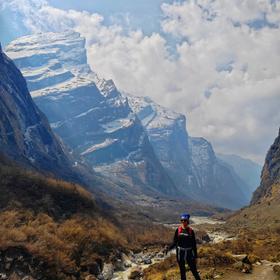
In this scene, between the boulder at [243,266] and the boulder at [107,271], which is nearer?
the boulder at [243,266]

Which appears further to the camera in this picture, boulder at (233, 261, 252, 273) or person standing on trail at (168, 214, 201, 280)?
boulder at (233, 261, 252, 273)

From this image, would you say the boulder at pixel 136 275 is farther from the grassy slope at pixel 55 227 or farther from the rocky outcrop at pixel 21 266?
the rocky outcrop at pixel 21 266

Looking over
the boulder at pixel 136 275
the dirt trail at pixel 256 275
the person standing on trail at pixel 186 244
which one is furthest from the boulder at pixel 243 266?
the boulder at pixel 136 275

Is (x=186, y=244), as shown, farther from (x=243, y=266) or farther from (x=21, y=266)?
(x=21, y=266)

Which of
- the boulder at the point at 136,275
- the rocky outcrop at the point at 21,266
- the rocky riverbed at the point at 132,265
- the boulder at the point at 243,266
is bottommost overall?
the rocky riverbed at the point at 132,265

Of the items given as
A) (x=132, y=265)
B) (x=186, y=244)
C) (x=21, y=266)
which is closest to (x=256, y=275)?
(x=186, y=244)

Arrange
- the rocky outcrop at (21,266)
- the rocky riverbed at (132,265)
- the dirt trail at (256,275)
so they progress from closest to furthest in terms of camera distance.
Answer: the dirt trail at (256,275)
the rocky outcrop at (21,266)
the rocky riverbed at (132,265)

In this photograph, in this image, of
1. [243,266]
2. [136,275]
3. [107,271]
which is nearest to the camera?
[243,266]

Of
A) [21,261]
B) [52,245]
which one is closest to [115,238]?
[52,245]

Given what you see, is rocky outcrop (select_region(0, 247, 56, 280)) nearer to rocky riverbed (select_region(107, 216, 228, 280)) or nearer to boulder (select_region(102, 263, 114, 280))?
boulder (select_region(102, 263, 114, 280))

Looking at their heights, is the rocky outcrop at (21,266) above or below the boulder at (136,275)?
above

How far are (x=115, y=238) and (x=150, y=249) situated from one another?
11238 millimetres

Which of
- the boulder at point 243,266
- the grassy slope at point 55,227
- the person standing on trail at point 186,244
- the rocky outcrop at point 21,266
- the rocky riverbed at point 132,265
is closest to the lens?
the person standing on trail at point 186,244

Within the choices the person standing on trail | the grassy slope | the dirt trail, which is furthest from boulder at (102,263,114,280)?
the person standing on trail
